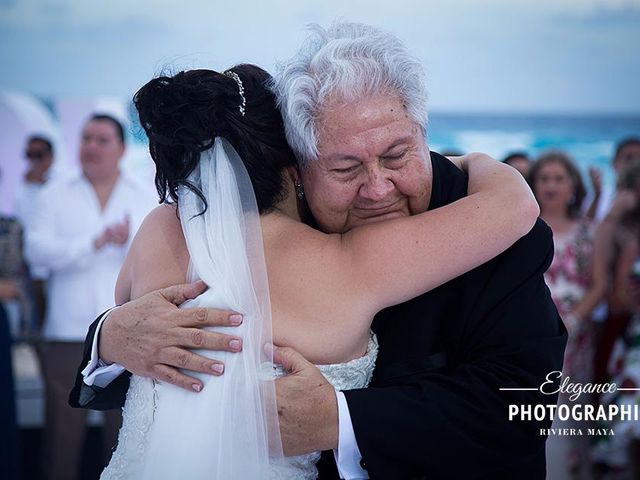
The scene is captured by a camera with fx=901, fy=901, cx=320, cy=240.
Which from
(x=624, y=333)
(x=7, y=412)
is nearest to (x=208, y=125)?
(x=7, y=412)

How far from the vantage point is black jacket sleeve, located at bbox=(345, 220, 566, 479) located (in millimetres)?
2098

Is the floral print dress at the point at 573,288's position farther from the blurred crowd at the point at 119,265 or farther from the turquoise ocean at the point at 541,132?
the turquoise ocean at the point at 541,132

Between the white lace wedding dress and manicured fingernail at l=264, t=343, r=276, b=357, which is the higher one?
manicured fingernail at l=264, t=343, r=276, b=357

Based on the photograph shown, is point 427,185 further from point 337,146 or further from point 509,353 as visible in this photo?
point 509,353

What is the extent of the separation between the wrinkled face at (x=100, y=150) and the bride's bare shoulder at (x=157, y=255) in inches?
124

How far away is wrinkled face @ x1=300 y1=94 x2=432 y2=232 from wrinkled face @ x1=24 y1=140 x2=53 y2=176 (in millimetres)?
5076

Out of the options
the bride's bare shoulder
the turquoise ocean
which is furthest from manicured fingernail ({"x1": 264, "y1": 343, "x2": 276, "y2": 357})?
the turquoise ocean

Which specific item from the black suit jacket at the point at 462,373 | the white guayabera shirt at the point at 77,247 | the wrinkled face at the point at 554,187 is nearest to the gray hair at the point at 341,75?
the black suit jacket at the point at 462,373

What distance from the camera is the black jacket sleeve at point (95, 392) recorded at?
231 cm

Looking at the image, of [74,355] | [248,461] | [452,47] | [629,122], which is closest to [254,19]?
[452,47]

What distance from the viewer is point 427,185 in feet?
7.36

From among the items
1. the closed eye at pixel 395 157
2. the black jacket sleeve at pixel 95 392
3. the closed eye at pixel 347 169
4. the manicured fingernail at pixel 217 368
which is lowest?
the black jacket sleeve at pixel 95 392

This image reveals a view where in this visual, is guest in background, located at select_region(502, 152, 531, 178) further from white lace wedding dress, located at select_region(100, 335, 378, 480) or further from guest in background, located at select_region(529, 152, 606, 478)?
white lace wedding dress, located at select_region(100, 335, 378, 480)

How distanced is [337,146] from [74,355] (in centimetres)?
363
